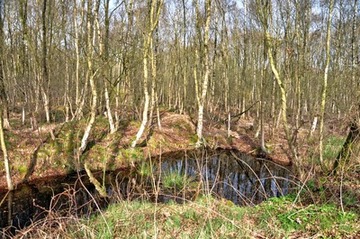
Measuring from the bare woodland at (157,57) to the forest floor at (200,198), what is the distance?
0.74 m

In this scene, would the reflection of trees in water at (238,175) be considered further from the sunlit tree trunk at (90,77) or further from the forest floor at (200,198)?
the sunlit tree trunk at (90,77)

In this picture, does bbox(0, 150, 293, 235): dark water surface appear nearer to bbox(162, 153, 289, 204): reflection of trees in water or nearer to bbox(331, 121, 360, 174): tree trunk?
bbox(162, 153, 289, 204): reflection of trees in water

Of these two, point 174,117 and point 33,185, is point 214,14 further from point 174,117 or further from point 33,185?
point 33,185

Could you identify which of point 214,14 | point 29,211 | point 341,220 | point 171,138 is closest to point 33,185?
point 29,211

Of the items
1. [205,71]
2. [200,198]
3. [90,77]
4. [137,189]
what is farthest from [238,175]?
[90,77]

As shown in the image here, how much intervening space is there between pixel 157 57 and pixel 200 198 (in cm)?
1666

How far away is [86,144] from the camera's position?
44.0 ft

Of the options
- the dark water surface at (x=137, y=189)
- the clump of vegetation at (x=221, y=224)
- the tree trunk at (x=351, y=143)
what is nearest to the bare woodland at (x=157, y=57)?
the tree trunk at (x=351, y=143)

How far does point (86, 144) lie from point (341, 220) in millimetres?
10955

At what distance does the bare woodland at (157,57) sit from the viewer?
13.3 metres

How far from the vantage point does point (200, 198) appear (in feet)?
24.0

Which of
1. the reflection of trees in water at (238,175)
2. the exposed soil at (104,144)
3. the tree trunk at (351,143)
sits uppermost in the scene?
the tree trunk at (351,143)

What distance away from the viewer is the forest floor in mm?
4516

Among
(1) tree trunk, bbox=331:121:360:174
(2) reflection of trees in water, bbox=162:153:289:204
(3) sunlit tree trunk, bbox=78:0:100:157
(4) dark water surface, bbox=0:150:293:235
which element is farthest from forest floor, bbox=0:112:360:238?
(2) reflection of trees in water, bbox=162:153:289:204
